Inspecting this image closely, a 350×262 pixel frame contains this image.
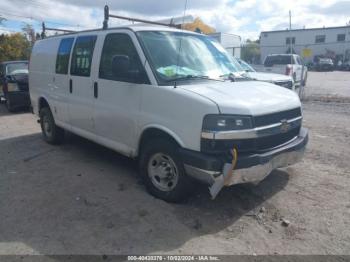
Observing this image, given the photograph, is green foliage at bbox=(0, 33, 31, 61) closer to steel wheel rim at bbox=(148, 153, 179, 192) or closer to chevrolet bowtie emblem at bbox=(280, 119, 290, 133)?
steel wheel rim at bbox=(148, 153, 179, 192)

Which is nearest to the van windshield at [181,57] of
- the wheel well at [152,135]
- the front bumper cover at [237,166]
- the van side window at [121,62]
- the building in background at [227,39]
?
the van side window at [121,62]

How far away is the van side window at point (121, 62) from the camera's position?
13.4 feet

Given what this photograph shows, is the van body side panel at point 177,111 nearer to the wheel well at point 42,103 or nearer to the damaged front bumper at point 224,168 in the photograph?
the damaged front bumper at point 224,168

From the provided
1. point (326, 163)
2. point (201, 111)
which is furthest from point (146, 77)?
point (326, 163)

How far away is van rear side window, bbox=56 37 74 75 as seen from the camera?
5.90 meters

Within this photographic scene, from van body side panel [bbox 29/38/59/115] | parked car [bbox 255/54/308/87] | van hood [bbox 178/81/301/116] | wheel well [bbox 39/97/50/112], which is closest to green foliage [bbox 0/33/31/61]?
parked car [bbox 255/54/308/87]

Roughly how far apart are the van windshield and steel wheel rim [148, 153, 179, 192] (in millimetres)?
960

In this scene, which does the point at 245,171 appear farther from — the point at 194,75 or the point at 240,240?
the point at 194,75

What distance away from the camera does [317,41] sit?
5091cm

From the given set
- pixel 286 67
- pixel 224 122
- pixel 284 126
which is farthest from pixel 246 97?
pixel 286 67

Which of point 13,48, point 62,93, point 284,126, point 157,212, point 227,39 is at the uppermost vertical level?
point 13,48

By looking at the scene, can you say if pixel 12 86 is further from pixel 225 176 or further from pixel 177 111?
pixel 225 176

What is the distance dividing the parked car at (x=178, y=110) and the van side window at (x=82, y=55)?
0.02m

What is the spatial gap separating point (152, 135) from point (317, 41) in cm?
5375
